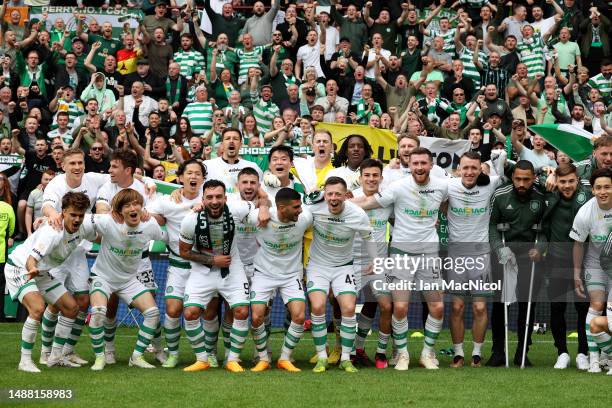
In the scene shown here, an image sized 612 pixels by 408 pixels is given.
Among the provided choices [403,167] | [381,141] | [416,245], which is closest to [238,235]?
[416,245]

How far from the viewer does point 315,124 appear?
19875mm

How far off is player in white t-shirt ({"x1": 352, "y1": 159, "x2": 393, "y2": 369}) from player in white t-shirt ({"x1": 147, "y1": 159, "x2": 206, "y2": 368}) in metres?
1.86

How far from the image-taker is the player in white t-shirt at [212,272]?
13289mm

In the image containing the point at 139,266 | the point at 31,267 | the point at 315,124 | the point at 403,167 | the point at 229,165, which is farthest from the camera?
the point at 315,124

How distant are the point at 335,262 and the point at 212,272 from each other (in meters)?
1.39

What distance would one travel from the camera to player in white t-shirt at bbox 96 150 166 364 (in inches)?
552

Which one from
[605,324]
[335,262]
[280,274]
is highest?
[335,262]

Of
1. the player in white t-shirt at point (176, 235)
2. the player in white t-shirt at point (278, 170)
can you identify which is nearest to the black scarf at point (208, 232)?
the player in white t-shirt at point (176, 235)

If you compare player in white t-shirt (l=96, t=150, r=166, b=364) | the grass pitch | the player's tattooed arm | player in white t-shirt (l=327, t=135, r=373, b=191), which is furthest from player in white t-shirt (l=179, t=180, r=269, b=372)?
the player's tattooed arm

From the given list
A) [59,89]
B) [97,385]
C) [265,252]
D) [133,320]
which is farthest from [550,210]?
[59,89]

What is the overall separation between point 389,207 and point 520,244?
160 cm

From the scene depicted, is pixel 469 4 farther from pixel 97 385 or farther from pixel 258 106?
pixel 97 385

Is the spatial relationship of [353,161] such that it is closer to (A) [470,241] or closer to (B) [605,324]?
(A) [470,241]

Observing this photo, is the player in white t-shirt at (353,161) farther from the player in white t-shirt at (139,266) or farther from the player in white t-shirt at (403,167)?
the player in white t-shirt at (139,266)
